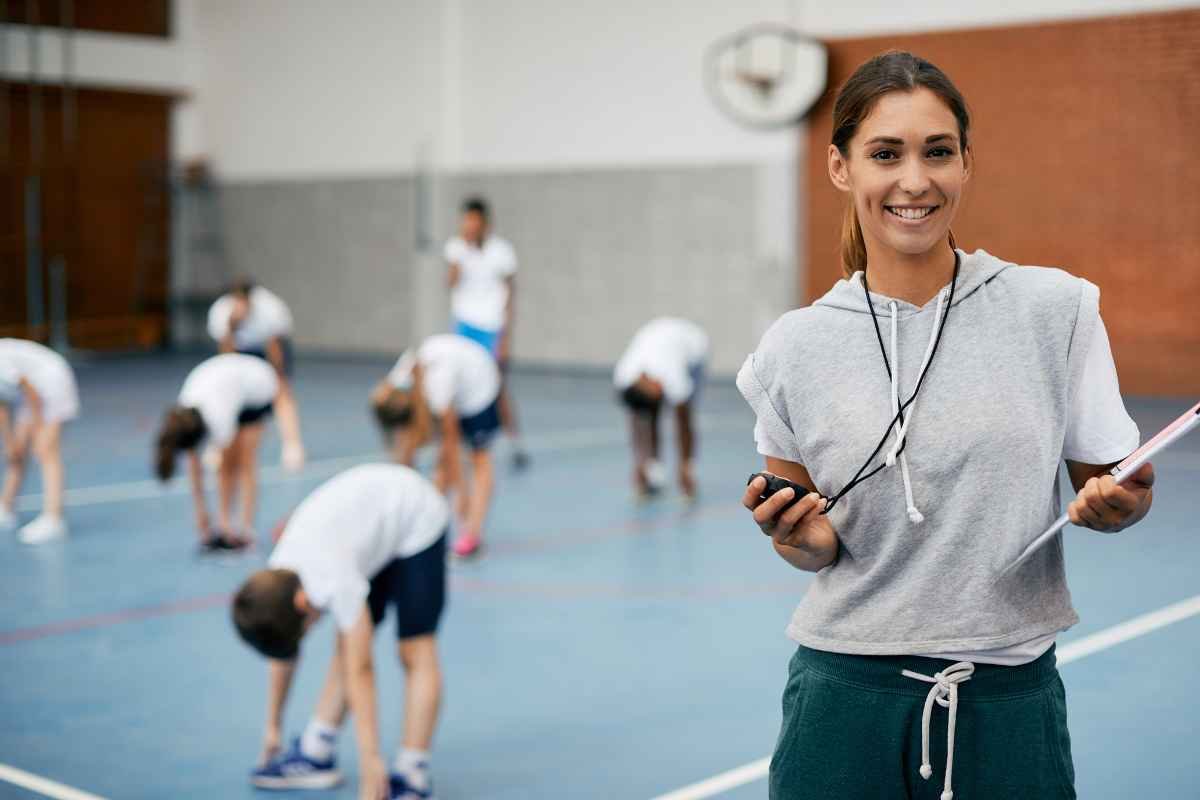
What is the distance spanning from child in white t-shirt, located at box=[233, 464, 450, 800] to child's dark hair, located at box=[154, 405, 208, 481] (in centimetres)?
227

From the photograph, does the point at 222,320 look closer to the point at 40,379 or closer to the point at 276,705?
the point at 40,379

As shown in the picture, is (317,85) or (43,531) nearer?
(43,531)

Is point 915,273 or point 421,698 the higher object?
point 915,273

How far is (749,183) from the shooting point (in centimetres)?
1258

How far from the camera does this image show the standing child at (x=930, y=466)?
138 centimetres

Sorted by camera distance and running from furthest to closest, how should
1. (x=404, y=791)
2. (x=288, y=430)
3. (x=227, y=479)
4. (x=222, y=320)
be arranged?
(x=288, y=430), (x=222, y=320), (x=227, y=479), (x=404, y=791)

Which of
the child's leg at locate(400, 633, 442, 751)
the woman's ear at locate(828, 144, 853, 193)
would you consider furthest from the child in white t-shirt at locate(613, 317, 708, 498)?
the woman's ear at locate(828, 144, 853, 193)

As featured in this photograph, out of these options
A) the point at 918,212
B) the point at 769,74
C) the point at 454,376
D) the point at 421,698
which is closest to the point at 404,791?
the point at 421,698

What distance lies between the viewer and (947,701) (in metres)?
1.40

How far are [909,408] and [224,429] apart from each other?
494cm

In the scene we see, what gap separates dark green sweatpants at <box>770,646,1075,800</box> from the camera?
1.41 metres

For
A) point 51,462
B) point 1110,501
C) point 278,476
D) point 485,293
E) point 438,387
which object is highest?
point 1110,501

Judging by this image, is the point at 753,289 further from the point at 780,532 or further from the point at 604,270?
the point at 780,532

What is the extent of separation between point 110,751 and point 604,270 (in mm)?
10318
